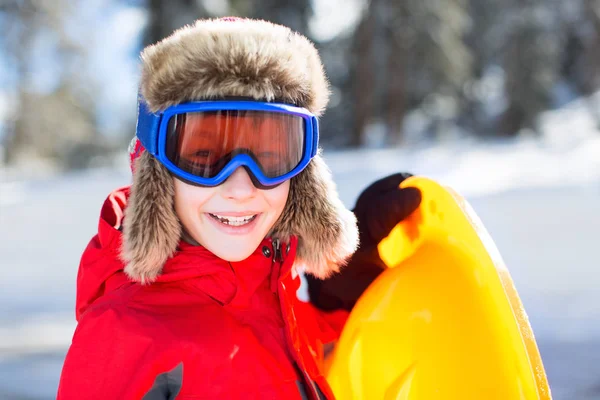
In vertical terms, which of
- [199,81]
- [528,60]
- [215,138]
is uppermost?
[528,60]

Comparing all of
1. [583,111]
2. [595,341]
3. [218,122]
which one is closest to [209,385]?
[218,122]

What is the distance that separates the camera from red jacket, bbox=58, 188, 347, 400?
4.42ft

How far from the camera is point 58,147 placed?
60.4 ft

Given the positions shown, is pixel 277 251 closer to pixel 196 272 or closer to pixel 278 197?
pixel 278 197

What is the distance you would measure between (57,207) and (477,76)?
20399 mm

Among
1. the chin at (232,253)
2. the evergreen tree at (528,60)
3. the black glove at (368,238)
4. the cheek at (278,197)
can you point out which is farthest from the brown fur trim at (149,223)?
the evergreen tree at (528,60)

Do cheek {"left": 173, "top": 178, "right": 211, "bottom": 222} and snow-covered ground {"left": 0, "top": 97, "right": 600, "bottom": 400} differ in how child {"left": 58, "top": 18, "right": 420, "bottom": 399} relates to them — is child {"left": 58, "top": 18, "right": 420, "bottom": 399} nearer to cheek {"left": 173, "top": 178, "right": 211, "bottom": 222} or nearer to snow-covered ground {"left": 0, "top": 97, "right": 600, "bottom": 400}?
cheek {"left": 173, "top": 178, "right": 211, "bottom": 222}

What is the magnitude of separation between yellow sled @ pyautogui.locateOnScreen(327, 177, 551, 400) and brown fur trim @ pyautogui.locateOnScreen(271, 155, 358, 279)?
298 mm

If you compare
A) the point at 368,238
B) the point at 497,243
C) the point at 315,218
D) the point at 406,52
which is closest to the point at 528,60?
the point at 406,52

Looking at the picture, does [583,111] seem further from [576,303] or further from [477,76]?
[576,303]

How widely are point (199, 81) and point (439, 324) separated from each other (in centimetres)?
99

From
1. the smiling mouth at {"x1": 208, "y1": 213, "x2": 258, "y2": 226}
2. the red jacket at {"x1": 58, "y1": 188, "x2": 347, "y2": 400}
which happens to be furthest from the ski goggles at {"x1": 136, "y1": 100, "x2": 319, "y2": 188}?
the red jacket at {"x1": 58, "y1": 188, "x2": 347, "y2": 400}

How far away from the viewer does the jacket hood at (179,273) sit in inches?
60.1

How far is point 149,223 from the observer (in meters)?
1.53
